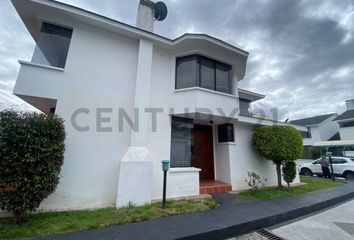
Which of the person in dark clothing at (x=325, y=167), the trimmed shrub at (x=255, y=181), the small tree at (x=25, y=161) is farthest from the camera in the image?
the person in dark clothing at (x=325, y=167)

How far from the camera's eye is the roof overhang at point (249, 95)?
1216cm

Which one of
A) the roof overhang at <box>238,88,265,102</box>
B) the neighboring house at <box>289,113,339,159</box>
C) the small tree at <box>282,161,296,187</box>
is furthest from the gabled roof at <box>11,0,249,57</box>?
the neighboring house at <box>289,113,339,159</box>

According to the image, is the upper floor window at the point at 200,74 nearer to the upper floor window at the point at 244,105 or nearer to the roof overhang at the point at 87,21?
the roof overhang at the point at 87,21

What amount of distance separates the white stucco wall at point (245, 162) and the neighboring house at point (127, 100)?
0.17 ft

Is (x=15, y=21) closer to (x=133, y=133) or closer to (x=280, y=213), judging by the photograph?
(x=133, y=133)

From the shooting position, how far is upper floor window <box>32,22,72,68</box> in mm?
5582

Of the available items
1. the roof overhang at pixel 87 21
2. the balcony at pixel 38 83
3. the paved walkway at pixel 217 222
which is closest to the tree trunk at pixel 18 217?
the paved walkway at pixel 217 222

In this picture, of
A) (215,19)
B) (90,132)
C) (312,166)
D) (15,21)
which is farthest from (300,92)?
(15,21)

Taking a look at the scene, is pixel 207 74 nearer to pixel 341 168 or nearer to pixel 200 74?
pixel 200 74

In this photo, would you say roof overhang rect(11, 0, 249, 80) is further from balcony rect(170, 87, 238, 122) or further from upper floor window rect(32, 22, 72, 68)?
balcony rect(170, 87, 238, 122)

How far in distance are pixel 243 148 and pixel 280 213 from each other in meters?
3.89

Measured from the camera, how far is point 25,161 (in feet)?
12.6

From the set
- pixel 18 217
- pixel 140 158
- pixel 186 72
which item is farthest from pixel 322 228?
pixel 18 217

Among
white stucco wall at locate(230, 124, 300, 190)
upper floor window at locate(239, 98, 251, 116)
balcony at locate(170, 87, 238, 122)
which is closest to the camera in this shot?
balcony at locate(170, 87, 238, 122)
